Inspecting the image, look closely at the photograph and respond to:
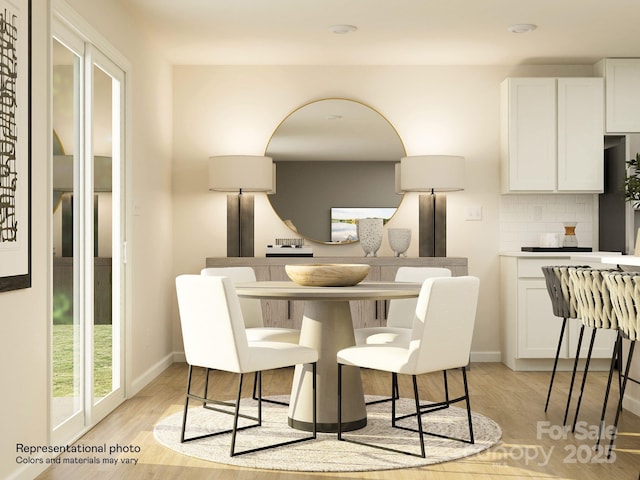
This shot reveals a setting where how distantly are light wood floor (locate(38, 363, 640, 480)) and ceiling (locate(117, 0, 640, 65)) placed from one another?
2472mm

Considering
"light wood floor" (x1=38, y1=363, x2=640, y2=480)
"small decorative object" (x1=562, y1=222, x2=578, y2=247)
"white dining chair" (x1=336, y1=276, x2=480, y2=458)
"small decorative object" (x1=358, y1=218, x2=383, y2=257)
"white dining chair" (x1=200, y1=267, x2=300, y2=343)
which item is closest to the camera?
"light wood floor" (x1=38, y1=363, x2=640, y2=480)

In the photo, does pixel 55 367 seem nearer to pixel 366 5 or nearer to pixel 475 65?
pixel 366 5

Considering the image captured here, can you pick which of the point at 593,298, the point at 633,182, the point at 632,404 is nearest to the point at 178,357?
the point at 632,404

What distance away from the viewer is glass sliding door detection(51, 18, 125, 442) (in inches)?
143

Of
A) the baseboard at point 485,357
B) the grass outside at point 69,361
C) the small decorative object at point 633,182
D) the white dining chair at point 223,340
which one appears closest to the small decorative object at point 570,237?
the small decorative object at point 633,182

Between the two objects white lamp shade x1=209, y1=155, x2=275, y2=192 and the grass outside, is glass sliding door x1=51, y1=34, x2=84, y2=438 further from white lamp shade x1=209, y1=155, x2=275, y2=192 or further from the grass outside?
white lamp shade x1=209, y1=155, x2=275, y2=192

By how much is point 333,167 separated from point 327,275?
7.97 feet

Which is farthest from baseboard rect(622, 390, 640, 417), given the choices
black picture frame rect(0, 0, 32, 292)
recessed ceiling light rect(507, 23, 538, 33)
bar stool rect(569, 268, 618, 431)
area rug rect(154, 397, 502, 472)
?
black picture frame rect(0, 0, 32, 292)

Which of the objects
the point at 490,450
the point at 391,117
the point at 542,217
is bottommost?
the point at 490,450

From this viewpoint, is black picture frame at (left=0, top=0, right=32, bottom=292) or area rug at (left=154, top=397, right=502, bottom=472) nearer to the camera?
black picture frame at (left=0, top=0, right=32, bottom=292)

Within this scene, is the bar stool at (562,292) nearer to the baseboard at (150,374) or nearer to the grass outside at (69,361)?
the grass outside at (69,361)

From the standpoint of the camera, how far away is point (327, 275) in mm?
3883

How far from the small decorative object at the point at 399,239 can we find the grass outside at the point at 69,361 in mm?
2476

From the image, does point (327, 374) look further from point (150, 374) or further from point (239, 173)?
point (239, 173)
